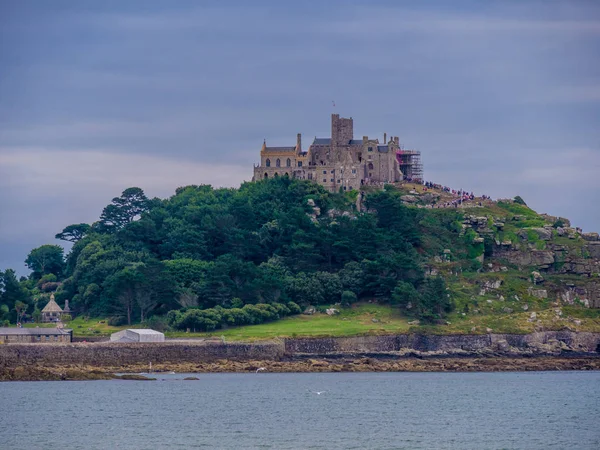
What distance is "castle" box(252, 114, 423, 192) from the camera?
14450 centimetres

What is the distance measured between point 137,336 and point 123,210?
4785 centimetres

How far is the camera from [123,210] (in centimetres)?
14812

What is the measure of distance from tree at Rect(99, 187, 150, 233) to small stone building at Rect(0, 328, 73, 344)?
44893 mm

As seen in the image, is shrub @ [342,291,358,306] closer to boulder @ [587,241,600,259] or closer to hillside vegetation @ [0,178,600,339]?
hillside vegetation @ [0,178,600,339]

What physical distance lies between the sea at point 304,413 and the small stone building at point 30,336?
24.2 feet

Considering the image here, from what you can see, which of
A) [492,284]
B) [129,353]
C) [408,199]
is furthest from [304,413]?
[408,199]

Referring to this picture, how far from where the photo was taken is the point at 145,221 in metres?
138

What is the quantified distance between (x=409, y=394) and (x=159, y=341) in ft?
90.0

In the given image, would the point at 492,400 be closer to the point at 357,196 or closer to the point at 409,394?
the point at 409,394

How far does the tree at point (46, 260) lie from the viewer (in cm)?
15212

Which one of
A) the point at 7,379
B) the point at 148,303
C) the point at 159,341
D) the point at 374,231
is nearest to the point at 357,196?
the point at 374,231

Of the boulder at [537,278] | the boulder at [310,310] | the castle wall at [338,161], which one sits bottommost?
the boulder at [310,310]

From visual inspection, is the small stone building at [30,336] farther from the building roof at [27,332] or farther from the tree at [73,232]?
the tree at [73,232]

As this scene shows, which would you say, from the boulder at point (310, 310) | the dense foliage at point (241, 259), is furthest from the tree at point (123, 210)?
the boulder at point (310, 310)
